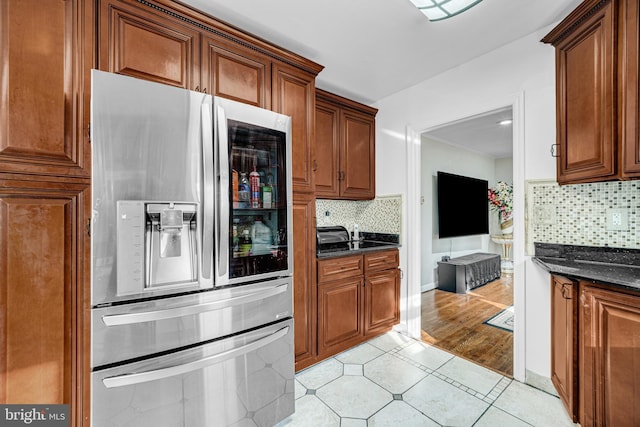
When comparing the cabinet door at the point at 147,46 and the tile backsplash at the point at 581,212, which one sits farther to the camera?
the tile backsplash at the point at 581,212

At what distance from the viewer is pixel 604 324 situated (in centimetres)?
134

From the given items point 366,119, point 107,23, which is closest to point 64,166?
point 107,23

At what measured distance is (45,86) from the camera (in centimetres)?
124

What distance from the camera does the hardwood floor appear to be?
2422 mm

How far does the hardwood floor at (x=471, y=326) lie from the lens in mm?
2422

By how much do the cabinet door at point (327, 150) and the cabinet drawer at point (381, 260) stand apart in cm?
73

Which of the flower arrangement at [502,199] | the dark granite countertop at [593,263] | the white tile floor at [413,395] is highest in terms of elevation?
the flower arrangement at [502,199]

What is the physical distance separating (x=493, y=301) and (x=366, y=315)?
2322 millimetres

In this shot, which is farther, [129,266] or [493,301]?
[493,301]

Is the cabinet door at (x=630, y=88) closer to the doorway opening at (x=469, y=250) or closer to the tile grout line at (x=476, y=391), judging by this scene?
the doorway opening at (x=469, y=250)

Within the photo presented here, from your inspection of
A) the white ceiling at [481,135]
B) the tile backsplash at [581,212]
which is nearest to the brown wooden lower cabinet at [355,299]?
the tile backsplash at [581,212]

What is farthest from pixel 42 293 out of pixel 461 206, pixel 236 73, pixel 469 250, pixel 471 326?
pixel 469 250

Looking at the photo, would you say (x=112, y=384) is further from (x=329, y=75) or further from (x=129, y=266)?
(x=329, y=75)

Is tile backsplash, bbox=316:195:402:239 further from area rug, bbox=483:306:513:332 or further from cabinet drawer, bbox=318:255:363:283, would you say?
area rug, bbox=483:306:513:332
